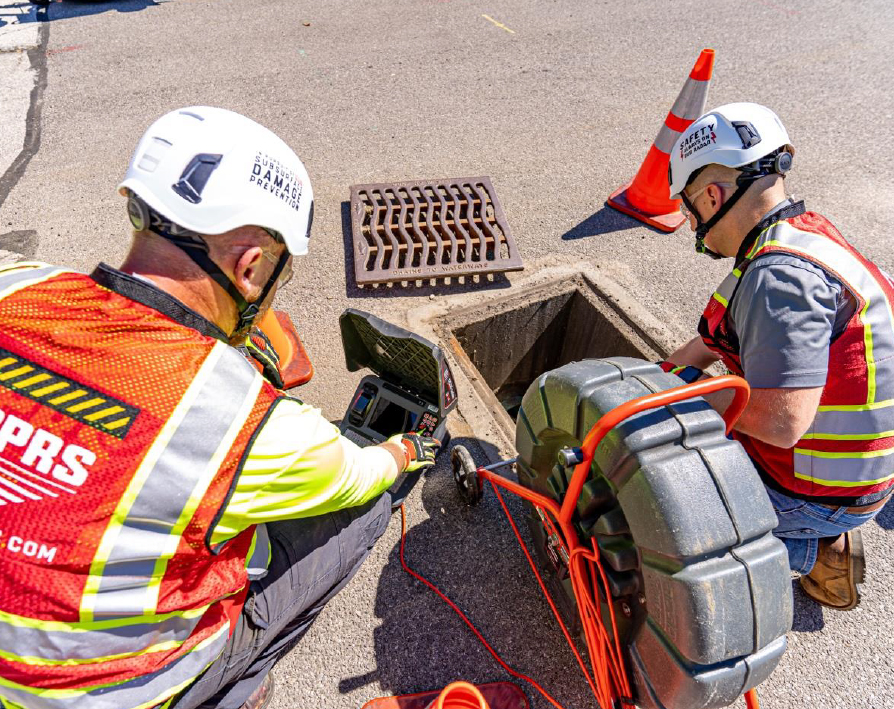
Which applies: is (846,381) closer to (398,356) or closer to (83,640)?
(398,356)

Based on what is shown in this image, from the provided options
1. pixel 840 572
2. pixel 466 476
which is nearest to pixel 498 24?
pixel 466 476

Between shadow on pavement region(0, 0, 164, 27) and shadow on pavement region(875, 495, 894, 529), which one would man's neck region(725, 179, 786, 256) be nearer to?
shadow on pavement region(875, 495, 894, 529)

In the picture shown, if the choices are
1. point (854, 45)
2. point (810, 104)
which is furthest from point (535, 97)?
point (854, 45)

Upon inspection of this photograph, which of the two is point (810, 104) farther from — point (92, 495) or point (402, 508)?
point (92, 495)

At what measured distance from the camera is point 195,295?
160 centimetres

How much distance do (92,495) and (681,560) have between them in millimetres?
1484

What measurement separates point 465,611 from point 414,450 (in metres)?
0.73

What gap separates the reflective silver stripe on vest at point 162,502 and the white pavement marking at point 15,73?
16.4ft

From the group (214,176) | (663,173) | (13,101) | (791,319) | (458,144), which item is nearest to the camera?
(214,176)

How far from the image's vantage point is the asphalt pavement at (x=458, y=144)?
7.89 feet

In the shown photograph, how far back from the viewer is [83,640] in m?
1.35

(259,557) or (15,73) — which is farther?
(15,73)

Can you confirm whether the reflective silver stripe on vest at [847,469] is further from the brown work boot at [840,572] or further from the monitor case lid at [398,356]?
the monitor case lid at [398,356]

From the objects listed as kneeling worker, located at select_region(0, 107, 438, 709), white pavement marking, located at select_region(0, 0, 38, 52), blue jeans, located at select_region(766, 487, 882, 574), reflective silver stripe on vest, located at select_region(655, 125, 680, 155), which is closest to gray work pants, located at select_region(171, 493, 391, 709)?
kneeling worker, located at select_region(0, 107, 438, 709)
